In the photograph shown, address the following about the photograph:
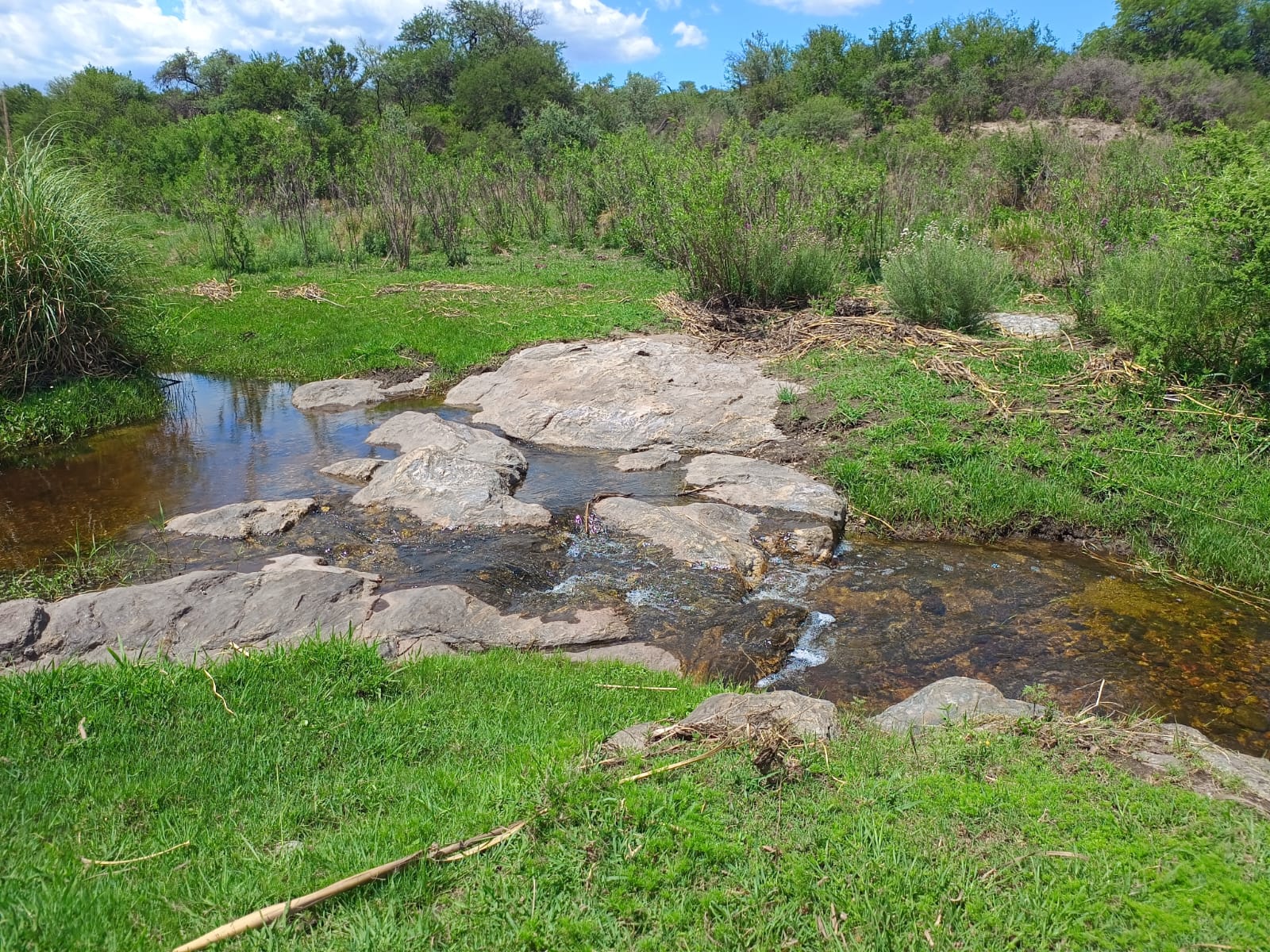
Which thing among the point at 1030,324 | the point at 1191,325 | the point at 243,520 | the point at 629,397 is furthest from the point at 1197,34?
the point at 243,520

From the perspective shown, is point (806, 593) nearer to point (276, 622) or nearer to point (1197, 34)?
point (276, 622)

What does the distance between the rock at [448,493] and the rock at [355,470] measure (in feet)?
0.91

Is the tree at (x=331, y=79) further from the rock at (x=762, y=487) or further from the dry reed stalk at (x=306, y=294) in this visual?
the rock at (x=762, y=487)

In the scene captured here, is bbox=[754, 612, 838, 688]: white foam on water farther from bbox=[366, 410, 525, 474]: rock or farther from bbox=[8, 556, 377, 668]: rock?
bbox=[366, 410, 525, 474]: rock

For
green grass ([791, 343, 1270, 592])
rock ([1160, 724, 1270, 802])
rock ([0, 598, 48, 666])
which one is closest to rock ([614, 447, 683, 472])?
green grass ([791, 343, 1270, 592])

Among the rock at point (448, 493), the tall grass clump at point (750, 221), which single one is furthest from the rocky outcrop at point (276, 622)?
the tall grass clump at point (750, 221)

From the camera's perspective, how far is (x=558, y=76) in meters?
41.9

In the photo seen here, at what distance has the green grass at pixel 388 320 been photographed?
460 inches

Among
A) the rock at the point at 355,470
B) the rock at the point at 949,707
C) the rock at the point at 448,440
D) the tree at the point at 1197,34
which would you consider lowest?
the rock at the point at 949,707

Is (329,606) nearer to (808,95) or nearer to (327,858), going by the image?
(327,858)

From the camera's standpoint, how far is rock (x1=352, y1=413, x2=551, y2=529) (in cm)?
673

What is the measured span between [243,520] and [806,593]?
433 cm

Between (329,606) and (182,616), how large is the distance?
30.3 inches

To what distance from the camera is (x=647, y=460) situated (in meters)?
8.13
